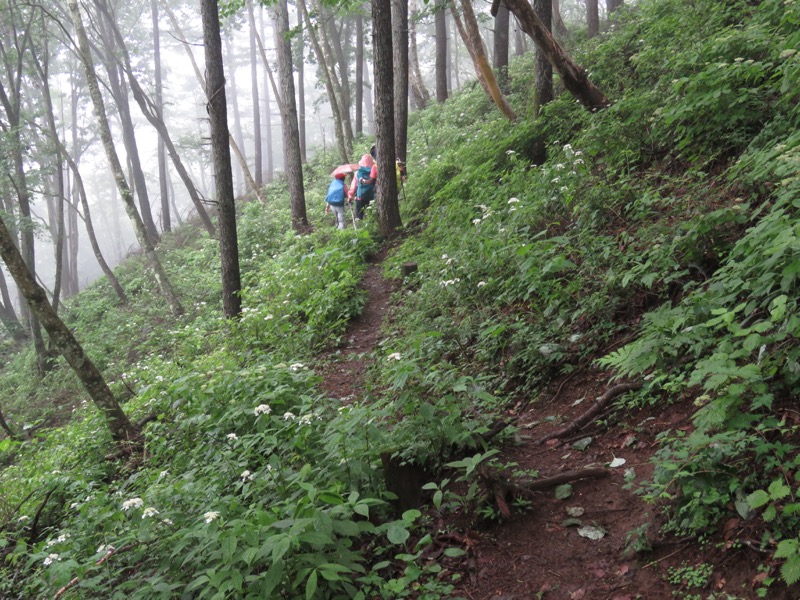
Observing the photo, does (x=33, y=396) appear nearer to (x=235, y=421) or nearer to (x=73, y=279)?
(x=235, y=421)

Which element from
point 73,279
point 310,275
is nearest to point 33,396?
point 310,275

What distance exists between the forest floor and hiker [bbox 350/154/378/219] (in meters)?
8.90

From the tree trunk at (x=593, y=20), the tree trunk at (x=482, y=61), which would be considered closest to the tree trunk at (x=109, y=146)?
the tree trunk at (x=482, y=61)

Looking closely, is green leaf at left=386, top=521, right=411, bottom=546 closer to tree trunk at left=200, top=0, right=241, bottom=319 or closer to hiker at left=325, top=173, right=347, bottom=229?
tree trunk at left=200, top=0, right=241, bottom=319

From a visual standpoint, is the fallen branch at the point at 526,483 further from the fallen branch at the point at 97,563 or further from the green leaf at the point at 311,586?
the fallen branch at the point at 97,563

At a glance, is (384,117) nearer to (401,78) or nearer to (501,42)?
(401,78)

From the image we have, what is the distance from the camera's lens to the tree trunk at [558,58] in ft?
29.0

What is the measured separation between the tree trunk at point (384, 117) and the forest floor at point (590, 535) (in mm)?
7445

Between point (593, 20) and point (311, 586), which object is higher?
point (593, 20)

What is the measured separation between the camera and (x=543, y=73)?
10.5 meters

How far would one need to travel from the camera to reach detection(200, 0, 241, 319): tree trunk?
30.5 ft

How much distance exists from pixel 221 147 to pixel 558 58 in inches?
232

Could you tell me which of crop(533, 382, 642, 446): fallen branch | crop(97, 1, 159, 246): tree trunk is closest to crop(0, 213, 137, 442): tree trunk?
crop(533, 382, 642, 446): fallen branch

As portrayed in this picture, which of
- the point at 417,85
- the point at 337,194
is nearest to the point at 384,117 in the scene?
the point at 337,194
